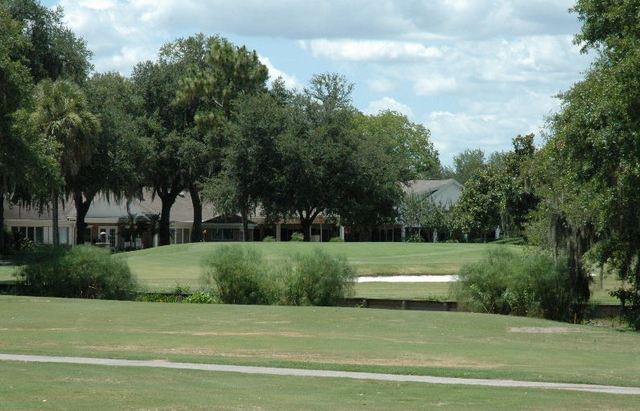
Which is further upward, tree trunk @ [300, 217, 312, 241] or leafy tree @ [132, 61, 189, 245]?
leafy tree @ [132, 61, 189, 245]

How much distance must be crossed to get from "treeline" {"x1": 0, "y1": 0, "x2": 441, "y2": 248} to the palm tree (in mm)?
331

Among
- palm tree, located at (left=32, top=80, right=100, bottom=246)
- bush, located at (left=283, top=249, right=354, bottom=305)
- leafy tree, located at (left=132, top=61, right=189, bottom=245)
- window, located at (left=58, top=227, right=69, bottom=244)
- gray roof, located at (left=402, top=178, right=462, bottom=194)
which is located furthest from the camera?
gray roof, located at (left=402, top=178, right=462, bottom=194)

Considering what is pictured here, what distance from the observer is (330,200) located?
79.0 metres

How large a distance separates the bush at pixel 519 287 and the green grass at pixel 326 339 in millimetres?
1660

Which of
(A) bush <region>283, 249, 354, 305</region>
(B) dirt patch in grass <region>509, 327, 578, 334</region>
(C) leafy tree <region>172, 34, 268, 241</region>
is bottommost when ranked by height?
(B) dirt patch in grass <region>509, 327, 578, 334</region>

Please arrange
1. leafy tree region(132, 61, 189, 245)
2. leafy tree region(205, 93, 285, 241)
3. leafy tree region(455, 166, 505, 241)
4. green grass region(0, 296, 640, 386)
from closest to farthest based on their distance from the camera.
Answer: green grass region(0, 296, 640, 386) → leafy tree region(205, 93, 285, 241) → leafy tree region(132, 61, 189, 245) → leafy tree region(455, 166, 505, 241)

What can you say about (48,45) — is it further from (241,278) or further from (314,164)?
(241,278)

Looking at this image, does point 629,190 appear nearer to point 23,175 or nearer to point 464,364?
point 464,364

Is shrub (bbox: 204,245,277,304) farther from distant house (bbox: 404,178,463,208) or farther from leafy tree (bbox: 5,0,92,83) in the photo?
distant house (bbox: 404,178,463,208)

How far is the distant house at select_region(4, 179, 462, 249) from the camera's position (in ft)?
295

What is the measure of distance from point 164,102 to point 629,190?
203ft

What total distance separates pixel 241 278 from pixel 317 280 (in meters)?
2.72

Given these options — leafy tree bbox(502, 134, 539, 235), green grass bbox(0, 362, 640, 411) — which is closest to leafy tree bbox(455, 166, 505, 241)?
leafy tree bbox(502, 134, 539, 235)

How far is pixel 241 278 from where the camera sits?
3550 centimetres
